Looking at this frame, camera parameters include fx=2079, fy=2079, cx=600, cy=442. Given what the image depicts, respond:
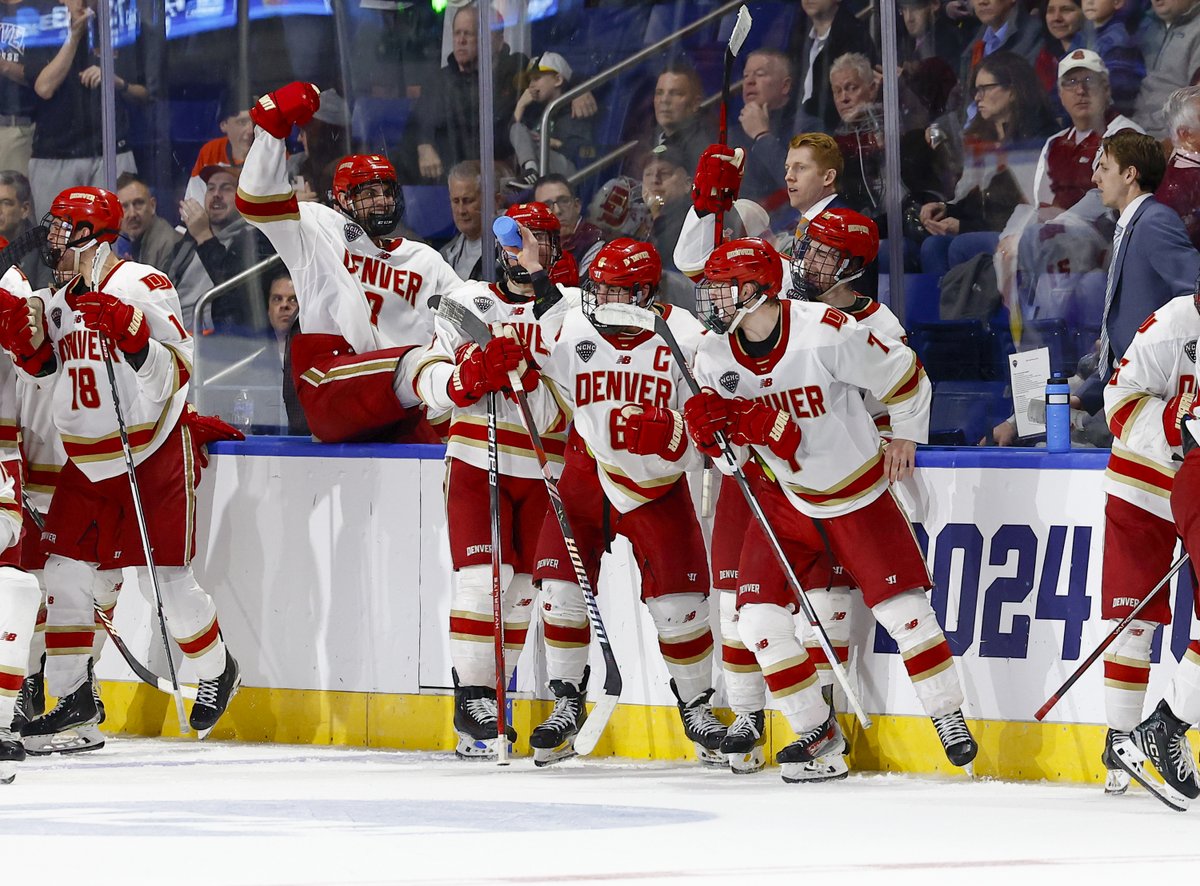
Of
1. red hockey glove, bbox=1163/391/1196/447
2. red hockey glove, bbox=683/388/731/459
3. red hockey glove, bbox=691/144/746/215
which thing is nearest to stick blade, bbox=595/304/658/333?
red hockey glove, bbox=683/388/731/459

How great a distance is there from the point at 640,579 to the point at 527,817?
3.42ft

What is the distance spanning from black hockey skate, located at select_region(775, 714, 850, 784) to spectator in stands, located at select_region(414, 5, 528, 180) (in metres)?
2.40

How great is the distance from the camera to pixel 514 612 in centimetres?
489

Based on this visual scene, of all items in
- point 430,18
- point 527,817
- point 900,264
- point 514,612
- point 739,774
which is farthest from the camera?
point 430,18

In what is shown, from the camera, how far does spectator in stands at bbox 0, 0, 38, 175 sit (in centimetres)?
693

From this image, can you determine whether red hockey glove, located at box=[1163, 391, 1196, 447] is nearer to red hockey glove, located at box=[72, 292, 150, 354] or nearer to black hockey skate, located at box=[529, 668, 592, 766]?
black hockey skate, located at box=[529, 668, 592, 766]

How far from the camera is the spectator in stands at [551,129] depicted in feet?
20.0

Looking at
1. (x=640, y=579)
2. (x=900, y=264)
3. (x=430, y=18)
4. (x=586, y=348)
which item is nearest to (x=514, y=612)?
(x=640, y=579)

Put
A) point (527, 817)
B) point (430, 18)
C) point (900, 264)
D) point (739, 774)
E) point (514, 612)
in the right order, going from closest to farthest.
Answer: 1. point (527, 817)
2. point (739, 774)
3. point (514, 612)
4. point (900, 264)
5. point (430, 18)

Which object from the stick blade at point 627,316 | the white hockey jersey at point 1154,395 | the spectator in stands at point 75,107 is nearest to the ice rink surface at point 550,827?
the white hockey jersey at point 1154,395

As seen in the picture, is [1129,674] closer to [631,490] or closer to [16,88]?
[631,490]

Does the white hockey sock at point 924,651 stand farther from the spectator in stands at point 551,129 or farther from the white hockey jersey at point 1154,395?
the spectator in stands at point 551,129

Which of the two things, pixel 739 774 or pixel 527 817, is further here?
pixel 739 774

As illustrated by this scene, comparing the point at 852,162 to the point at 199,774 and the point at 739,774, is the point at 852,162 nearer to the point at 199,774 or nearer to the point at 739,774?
the point at 739,774
